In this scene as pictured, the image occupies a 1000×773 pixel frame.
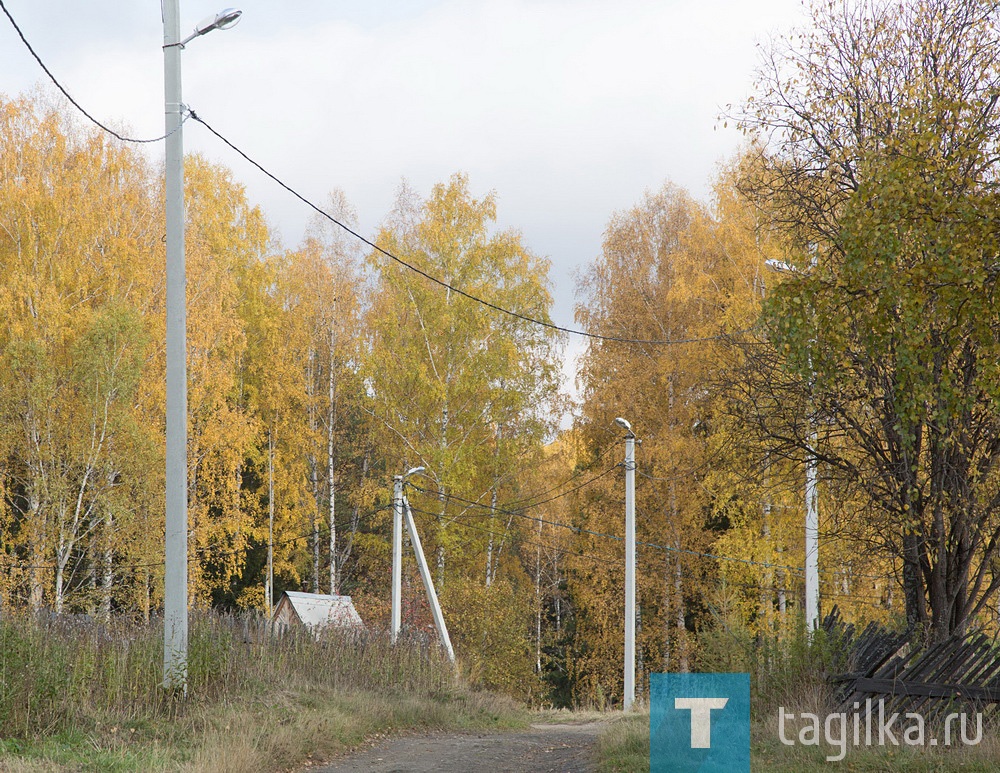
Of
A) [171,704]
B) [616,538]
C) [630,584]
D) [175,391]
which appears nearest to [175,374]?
[175,391]

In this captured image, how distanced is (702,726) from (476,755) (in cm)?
243

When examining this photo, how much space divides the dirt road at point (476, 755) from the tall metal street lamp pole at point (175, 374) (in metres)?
1.90

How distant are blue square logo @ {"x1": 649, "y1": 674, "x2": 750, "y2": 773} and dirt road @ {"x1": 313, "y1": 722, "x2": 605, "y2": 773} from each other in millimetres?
804

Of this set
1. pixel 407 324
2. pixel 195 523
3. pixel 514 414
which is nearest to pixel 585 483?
pixel 514 414

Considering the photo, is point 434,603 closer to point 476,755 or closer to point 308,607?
point 308,607

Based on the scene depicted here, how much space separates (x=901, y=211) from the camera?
22.0ft

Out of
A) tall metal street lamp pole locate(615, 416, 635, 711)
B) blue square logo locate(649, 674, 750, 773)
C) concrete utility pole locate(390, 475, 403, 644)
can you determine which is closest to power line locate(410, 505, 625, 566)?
concrete utility pole locate(390, 475, 403, 644)

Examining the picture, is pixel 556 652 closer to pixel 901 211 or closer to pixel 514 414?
pixel 514 414

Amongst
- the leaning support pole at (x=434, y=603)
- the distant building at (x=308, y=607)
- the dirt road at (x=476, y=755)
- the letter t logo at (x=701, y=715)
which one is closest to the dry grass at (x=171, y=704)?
the dirt road at (x=476, y=755)

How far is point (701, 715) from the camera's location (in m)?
10.7

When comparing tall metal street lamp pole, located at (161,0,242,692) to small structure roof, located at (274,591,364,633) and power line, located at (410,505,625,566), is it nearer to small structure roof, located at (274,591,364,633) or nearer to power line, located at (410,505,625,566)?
small structure roof, located at (274,591,364,633)

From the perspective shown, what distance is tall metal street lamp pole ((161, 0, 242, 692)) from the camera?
1012 cm

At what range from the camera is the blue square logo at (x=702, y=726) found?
8719 millimetres

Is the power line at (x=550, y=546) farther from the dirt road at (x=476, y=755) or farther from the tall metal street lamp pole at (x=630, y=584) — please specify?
the dirt road at (x=476, y=755)
